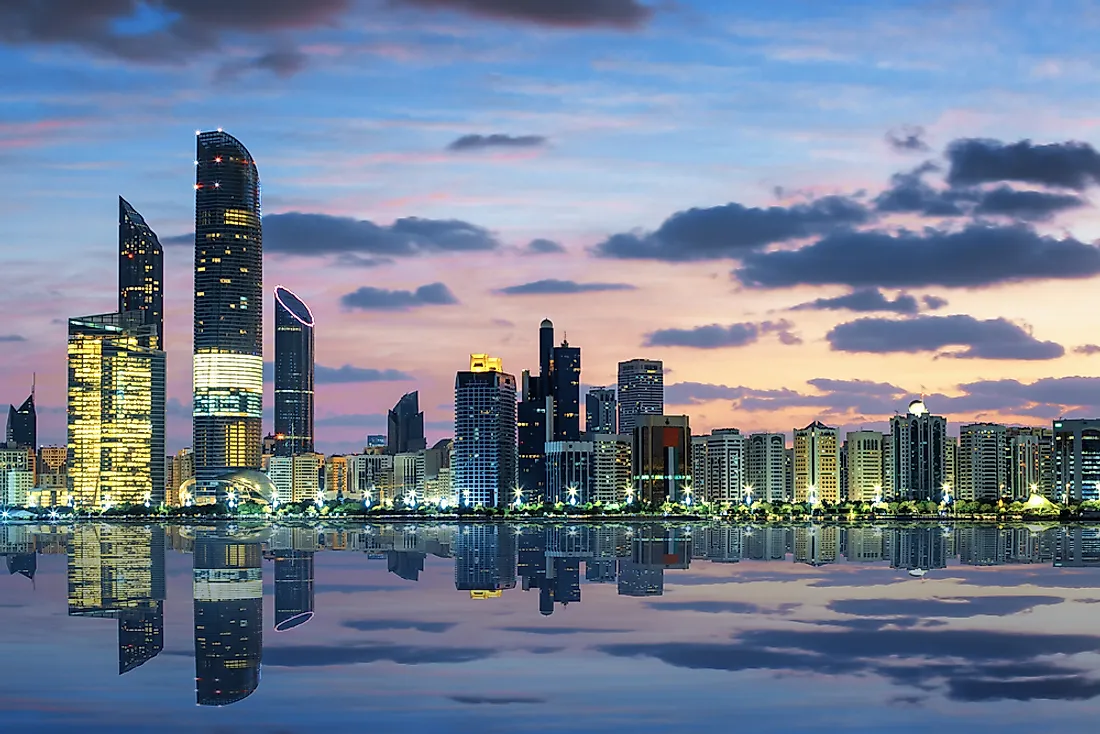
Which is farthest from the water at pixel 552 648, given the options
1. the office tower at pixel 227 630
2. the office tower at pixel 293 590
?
the office tower at pixel 293 590

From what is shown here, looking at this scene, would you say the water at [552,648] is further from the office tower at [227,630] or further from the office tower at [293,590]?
the office tower at [293,590]

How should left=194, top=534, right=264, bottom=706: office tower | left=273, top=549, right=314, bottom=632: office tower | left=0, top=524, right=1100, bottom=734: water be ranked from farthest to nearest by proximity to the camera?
left=273, top=549, right=314, bottom=632: office tower
left=194, top=534, right=264, bottom=706: office tower
left=0, top=524, right=1100, bottom=734: water

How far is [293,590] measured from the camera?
7731 centimetres

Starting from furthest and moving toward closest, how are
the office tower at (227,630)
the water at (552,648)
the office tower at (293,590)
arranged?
the office tower at (293,590), the office tower at (227,630), the water at (552,648)

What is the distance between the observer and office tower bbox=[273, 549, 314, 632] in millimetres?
60906

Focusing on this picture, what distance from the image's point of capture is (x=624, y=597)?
236 ft

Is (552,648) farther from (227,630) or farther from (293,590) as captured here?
(293,590)

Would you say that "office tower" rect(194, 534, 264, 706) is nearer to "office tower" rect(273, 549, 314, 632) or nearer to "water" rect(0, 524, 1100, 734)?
"water" rect(0, 524, 1100, 734)

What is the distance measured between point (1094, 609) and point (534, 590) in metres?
27.0

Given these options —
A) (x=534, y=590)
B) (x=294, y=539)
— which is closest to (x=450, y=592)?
(x=534, y=590)

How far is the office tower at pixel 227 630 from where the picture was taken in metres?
42.6

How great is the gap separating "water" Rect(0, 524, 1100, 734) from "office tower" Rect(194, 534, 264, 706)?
16 cm

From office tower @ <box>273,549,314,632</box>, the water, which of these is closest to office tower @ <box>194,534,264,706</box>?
the water

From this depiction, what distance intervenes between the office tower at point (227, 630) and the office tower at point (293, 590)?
36.4 inches
